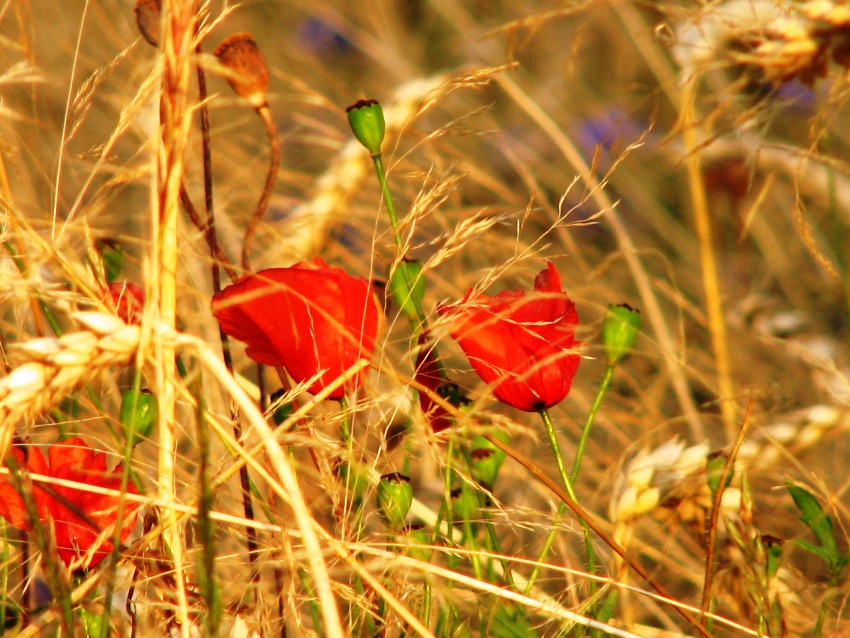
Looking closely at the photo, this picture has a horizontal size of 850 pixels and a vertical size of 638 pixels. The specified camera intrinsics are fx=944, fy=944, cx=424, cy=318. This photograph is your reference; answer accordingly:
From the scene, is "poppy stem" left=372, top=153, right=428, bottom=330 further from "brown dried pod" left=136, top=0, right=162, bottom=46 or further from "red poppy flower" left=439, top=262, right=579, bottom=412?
"brown dried pod" left=136, top=0, right=162, bottom=46

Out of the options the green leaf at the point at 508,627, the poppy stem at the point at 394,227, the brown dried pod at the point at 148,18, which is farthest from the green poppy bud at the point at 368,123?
the green leaf at the point at 508,627

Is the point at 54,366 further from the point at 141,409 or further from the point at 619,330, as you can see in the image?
the point at 619,330

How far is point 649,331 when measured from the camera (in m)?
1.36

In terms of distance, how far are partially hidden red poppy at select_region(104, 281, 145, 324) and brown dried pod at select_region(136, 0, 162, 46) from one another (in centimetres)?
14

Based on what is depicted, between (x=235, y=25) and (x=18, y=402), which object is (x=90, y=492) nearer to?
(x=18, y=402)

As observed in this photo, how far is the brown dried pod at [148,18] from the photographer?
19.8 inches

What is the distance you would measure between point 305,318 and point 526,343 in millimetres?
109

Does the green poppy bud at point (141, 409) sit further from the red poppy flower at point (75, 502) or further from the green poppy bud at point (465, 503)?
the green poppy bud at point (465, 503)

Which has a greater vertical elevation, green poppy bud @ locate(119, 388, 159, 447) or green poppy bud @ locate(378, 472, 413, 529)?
green poppy bud @ locate(119, 388, 159, 447)

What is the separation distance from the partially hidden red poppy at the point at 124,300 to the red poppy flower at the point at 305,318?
4cm

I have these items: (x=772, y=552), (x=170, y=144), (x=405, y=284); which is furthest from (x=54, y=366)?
(x=772, y=552)

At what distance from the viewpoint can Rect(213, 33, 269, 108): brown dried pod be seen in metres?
0.52

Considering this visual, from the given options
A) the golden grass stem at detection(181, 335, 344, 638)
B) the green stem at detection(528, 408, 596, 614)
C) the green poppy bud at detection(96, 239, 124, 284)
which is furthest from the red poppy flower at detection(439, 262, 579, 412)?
the green poppy bud at detection(96, 239, 124, 284)

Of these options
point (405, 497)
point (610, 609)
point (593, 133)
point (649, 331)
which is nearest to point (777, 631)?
point (610, 609)
